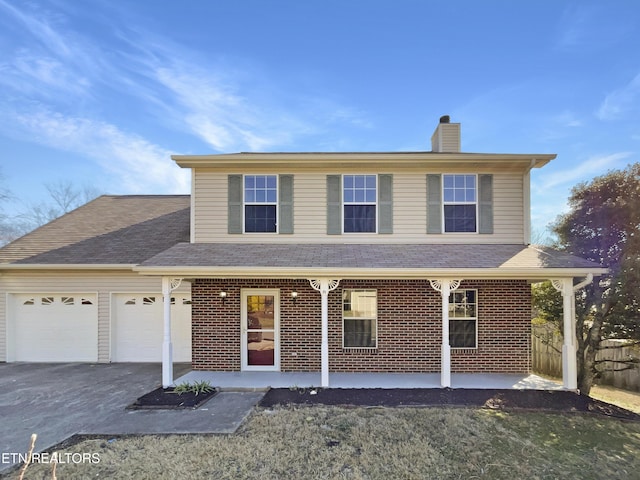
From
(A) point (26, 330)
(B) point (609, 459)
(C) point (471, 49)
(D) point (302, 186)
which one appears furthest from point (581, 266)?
(A) point (26, 330)

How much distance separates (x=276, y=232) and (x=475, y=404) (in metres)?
5.40

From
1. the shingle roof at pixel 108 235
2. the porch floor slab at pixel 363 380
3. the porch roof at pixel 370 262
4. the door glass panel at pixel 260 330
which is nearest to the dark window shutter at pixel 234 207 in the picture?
the porch roof at pixel 370 262

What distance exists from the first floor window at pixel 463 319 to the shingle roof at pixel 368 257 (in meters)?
1.11

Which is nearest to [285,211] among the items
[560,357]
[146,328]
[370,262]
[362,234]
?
[362,234]

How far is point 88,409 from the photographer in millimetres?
5898

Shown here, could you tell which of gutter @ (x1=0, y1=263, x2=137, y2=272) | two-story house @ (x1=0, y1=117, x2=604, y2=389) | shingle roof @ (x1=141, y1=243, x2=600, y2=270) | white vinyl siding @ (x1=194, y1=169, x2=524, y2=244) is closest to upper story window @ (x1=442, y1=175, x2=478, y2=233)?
two-story house @ (x1=0, y1=117, x2=604, y2=389)

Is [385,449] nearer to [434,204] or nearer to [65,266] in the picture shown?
[434,204]

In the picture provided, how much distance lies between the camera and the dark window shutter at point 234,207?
27.1ft

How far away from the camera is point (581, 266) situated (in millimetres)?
6496

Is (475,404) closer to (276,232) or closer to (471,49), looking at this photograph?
(276,232)

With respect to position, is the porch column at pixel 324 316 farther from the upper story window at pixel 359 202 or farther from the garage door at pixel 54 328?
the garage door at pixel 54 328

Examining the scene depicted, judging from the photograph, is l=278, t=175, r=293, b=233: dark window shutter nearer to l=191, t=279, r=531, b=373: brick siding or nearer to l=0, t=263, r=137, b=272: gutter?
l=191, t=279, r=531, b=373: brick siding

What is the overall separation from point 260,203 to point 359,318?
12.0 feet

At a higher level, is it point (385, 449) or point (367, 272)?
point (367, 272)
